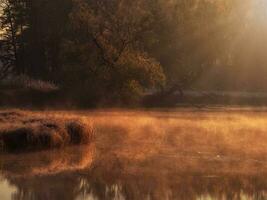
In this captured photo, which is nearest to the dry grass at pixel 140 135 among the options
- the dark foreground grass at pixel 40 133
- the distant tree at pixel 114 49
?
the dark foreground grass at pixel 40 133

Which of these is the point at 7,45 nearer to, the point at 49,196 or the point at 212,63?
the point at 212,63

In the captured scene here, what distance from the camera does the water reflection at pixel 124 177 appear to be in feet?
46.4

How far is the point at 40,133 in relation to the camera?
2084 centimetres

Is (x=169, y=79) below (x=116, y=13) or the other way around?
below

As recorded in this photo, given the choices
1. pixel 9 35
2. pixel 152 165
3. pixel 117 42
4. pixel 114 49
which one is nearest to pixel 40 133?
pixel 152 165

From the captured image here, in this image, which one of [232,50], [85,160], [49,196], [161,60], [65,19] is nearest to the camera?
[49,196]

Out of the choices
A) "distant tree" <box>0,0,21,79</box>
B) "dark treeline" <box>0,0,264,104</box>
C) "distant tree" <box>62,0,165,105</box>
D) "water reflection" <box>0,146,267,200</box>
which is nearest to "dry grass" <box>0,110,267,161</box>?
"water reflection" <box>0,146,267,200</box>

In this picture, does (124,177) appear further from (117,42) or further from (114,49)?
(117,42)

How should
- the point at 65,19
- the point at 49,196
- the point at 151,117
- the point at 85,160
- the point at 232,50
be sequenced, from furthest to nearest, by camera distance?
the point at 232,50
the point at 65,19
the point at 151,117
the point at 85,160
the point at 49,196

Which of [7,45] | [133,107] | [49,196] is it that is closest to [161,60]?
[133,107]

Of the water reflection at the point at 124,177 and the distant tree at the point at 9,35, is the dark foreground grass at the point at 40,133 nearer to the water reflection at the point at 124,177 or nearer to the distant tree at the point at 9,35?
the water reflection at the point at 124,177

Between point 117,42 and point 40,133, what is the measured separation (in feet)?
92.2

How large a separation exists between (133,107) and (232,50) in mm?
19144

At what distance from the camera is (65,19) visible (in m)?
52.1
